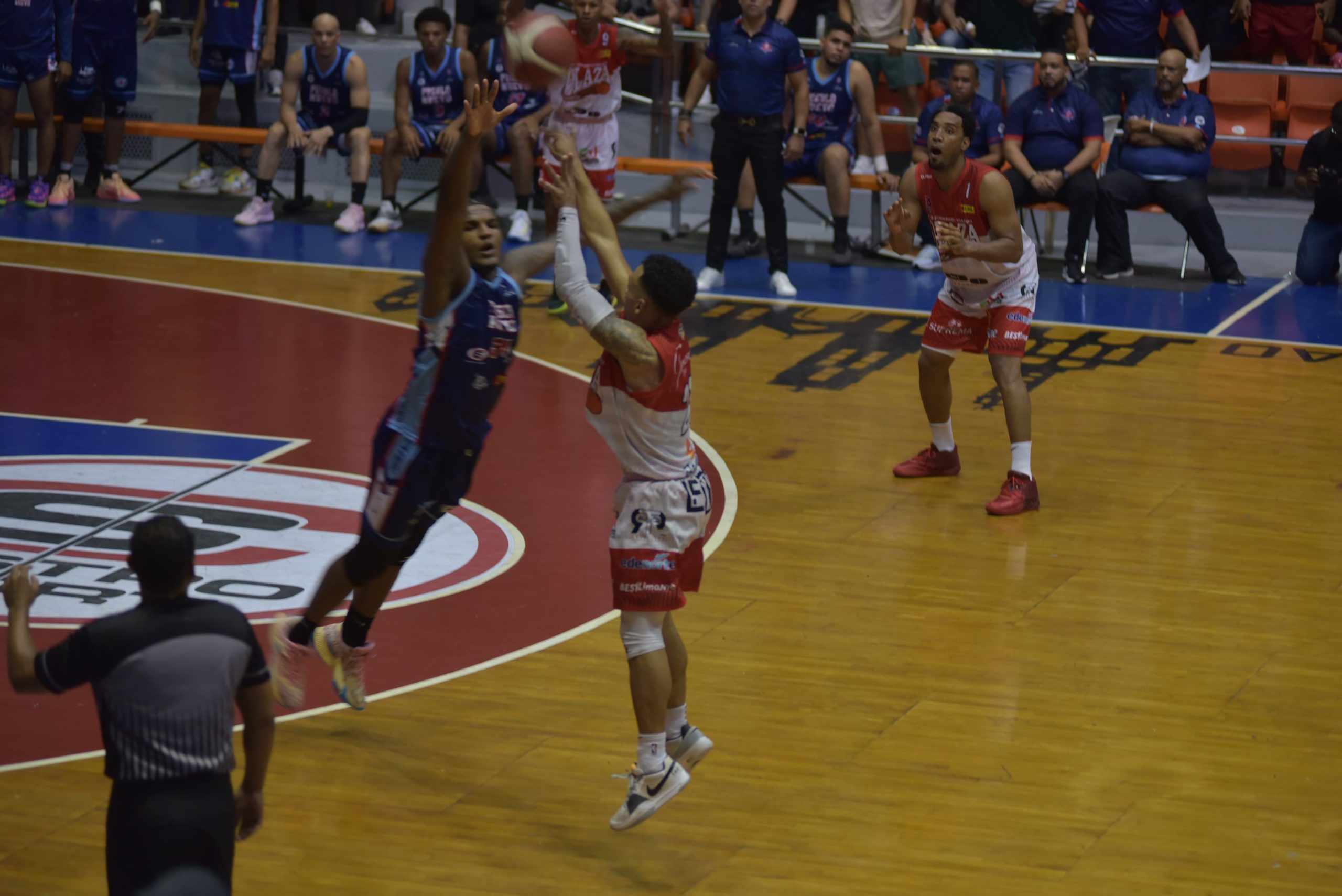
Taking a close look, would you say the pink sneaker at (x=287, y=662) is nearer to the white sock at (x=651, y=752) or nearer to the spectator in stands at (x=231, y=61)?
the white sock at (x=651, y=752)

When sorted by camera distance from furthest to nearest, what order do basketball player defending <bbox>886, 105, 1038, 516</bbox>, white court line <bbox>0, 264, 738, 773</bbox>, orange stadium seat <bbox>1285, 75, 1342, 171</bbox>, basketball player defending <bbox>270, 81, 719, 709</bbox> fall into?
orange stadium seat <bbox>1285, 75, 1342, 171</bbox>, basketball player defending <bbox>886, 105, 1038, 516</bbox>, white court line <bbox>0, 264, 738, 773</bbox>, basketball player defending <bbox>270, 81, 719, 709</bbox>

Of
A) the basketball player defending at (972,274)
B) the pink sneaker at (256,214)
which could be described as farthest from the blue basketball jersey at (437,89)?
the basketball player defending at (972,274)

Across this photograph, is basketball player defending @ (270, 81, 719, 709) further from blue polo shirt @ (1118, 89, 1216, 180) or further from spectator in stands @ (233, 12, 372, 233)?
spectator in stands @ (233, 12, 372, 233)

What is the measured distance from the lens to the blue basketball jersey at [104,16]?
1672 cm

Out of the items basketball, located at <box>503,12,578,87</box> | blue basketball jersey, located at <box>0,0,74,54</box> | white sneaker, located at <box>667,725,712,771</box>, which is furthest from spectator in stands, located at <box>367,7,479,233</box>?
white sneaker, located at <box>667,725,712,771</box>

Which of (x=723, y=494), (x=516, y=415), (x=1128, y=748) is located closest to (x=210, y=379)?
(x=516, y=415)

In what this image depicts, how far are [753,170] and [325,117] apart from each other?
4582 millimetres

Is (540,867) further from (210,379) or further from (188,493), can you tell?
(210,379)

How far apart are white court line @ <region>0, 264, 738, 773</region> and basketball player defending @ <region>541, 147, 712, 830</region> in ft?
4.54

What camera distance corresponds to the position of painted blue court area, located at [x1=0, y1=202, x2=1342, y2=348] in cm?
1352

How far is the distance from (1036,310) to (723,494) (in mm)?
5313

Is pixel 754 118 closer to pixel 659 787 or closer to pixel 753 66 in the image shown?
pixel 753 66

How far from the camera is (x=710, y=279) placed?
47.1 ft

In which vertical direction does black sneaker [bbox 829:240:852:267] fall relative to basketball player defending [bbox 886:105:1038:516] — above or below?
below
